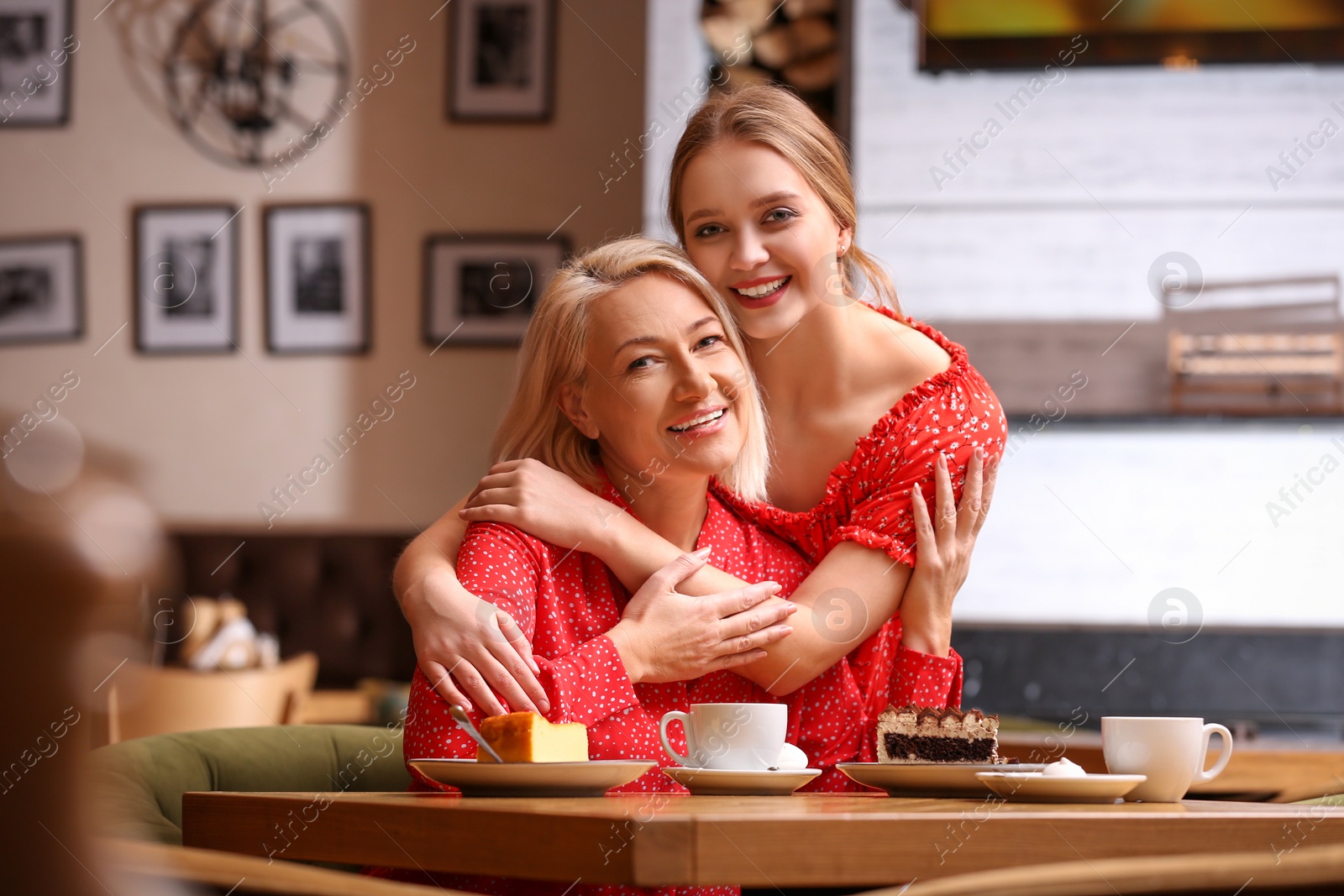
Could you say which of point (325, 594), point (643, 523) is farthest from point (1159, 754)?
point (325, 594)

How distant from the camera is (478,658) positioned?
1357mm

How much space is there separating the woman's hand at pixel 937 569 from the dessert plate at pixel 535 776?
23.4 inches

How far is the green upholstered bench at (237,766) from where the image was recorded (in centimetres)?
142

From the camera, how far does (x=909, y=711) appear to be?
4.17ft

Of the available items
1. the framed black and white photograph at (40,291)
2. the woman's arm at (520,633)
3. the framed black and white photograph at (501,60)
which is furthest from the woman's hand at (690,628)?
the framed black and white photograph at (40,291)

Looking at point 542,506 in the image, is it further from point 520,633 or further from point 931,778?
point 931,778

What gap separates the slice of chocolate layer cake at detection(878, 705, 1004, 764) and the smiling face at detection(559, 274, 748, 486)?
A: 1.57 feet

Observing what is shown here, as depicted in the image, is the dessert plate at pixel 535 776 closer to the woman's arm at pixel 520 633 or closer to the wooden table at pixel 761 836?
the wooden table at pixel 761 836

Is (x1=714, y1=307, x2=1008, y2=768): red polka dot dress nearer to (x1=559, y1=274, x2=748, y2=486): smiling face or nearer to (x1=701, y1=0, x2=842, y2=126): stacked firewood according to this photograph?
(x1=559, y1=274, x2=748, y2=486): smiling face

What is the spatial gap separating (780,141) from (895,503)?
1.93 feet

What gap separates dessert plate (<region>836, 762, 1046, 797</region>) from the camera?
3.84ft

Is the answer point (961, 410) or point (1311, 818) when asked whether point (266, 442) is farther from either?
point (1311, 818)

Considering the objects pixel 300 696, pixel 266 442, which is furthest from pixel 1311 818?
pixel 266 442

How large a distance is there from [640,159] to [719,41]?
3.02 ft
